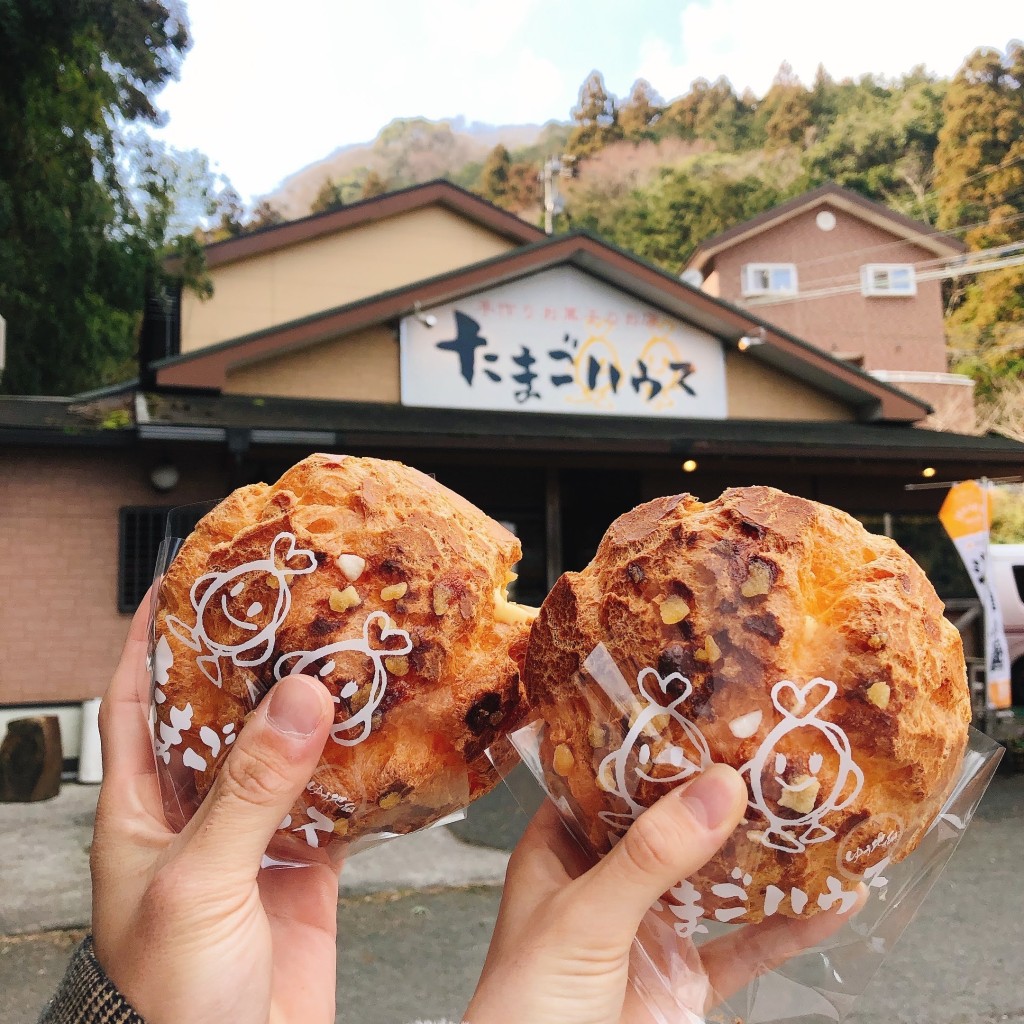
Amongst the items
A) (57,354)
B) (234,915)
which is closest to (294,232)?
(57,354)

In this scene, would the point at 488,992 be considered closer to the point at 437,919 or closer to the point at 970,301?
the point at 437,919

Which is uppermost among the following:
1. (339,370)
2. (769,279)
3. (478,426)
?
(769,279)

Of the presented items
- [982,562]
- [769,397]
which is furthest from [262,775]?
[769,397]

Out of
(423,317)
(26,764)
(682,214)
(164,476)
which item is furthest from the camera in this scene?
(682,214)

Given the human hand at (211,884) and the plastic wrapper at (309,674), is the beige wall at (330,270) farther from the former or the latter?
the human hand at (211,884)

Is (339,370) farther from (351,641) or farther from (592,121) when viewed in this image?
(592,121)

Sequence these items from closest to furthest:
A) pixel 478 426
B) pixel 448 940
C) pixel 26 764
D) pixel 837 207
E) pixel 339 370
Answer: pixel 448 940 < pixel 26 764 < pixel 478 426 < pixel 339 370 < pixel 837 207

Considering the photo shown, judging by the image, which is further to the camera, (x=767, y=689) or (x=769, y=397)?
(x=769, y=397)
